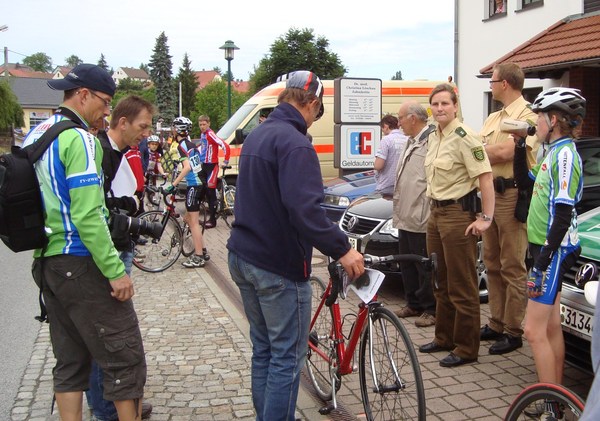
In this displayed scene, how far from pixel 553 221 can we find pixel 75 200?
2.59 m

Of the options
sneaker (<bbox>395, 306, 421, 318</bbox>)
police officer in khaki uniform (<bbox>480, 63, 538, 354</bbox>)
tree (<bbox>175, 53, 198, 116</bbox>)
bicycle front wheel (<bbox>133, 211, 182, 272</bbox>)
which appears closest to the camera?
police officer in khaki uniform (<bbox>480, 63, 538, 354</bbox>)

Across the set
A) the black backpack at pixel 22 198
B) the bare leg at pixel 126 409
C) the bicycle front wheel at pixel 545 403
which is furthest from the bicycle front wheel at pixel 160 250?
the bicycle front wheel at pixel 545 403

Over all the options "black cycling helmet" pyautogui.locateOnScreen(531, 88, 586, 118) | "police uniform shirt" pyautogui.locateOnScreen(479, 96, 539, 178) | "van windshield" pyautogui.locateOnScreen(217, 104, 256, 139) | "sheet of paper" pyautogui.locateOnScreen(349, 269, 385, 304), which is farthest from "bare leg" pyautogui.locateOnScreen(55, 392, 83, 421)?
"van windshield" pyautogui.locateOnScreen(217, 104, 256, 139)

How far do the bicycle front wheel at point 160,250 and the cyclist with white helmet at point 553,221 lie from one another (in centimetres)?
619

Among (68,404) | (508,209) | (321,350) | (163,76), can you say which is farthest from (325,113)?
(163,76)

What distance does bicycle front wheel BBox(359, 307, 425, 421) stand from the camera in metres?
3.41

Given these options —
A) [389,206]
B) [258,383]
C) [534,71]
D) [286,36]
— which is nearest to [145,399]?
[258,383]

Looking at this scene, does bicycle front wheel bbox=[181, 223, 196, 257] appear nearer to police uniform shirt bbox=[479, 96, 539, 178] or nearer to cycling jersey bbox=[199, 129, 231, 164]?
cycling jersey bbox=[199, 129, 231, 164]

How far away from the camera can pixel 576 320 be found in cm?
397

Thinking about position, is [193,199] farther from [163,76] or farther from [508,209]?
[163,76]

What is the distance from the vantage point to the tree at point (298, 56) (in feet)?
166

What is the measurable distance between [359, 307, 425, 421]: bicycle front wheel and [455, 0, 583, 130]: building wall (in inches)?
529

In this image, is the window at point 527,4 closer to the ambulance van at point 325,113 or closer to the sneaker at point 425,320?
the ambulance van at point 325,113

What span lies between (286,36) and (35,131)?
50033 mm
